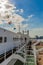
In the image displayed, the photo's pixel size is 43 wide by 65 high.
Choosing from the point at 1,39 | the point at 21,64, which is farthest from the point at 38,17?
the point at 1,39

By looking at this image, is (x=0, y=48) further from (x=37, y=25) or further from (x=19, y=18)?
(x=37, y=25)

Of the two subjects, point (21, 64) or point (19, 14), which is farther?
point (19, 14)

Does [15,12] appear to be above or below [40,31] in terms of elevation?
above

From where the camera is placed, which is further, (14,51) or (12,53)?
(14,51)

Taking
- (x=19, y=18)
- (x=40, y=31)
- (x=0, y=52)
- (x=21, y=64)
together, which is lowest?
(x=21, y=64)

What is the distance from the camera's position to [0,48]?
280 inches

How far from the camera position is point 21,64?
10070 mm

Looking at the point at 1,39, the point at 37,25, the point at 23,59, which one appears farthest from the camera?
the point at 37,25

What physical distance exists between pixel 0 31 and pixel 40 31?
20573 millimetres

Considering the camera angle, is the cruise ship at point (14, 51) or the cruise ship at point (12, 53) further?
the cruise ship at point (14, 51)

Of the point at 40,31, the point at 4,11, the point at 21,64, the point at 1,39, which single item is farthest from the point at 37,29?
the point at 1,39

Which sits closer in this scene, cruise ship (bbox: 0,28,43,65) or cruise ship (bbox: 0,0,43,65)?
cruise ship (bbox: 0,28,43,65)

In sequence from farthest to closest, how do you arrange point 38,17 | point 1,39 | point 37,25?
point 37,25, point 38,17, point 1,39

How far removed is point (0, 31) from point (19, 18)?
14198 mm
